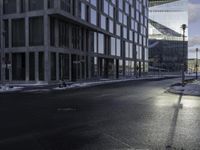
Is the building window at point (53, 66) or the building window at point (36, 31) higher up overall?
the building window at point (36, 31)

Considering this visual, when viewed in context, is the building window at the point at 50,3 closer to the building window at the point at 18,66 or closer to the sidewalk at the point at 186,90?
the building window at the point at 18,66

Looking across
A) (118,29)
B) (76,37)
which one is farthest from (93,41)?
(118,29)

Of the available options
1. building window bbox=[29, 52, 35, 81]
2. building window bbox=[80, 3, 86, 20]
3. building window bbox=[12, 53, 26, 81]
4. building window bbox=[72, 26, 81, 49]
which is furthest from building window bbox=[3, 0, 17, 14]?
building window bbox=[80, 3, 86, 20]

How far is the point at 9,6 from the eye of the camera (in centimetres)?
5159

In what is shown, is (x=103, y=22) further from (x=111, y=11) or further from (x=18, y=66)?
(x=18, y=66)

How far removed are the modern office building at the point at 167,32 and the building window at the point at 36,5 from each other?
109m

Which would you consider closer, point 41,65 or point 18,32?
point 41,65

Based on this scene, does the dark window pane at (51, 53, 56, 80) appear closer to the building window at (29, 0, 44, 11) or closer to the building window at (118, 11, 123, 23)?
the building window at (29, 0, 44, 11)

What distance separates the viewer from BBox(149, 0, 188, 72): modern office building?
15762 cm

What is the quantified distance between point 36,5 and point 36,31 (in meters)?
3.30

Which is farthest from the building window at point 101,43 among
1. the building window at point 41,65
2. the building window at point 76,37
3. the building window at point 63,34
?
the building window at point 41,65

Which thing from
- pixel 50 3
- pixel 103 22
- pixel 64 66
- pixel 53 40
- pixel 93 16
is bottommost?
pixel 64 66

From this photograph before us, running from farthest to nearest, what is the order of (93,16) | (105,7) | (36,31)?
(105,7) < (93,16) < (36,31)

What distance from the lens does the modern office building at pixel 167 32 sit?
15762cm
